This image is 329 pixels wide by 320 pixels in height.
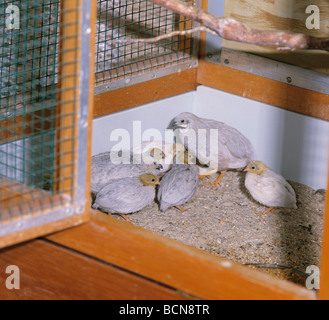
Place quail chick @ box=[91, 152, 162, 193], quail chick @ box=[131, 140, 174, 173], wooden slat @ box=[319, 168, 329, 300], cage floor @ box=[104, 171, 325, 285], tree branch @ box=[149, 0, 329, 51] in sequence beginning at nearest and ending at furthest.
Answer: wooden slat @ box=[319, 168, 329, 300], tree branch @ box=[149, 0, 329, 51], cage floor @ box=[104, 171, 325, 285], quail chick @ box=[91, 152, 162, 193], quail chick @ box=[131, 140, 174, 173]

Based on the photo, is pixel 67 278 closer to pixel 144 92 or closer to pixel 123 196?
pixel 123 196

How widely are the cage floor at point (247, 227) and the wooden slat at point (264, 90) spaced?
39 centimetres

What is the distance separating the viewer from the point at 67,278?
7.41 feet

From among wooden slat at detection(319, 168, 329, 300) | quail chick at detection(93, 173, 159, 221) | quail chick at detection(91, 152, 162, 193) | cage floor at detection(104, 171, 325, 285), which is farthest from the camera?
quail chick at detection(91, 152, 162, 193)

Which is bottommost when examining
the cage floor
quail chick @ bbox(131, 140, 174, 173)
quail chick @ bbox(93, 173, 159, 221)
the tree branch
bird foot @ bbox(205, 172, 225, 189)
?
the cage floor

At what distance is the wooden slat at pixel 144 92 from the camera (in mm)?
3479

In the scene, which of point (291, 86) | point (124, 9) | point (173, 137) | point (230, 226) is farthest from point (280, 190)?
point (124, 9)

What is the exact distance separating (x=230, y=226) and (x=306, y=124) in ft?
2.15

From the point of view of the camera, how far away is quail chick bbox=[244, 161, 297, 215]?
3.34 meters

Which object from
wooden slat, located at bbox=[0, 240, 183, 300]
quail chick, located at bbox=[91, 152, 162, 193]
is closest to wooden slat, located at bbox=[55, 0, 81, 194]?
wooden slat, located at bbox=[0, 240, 183, 300]

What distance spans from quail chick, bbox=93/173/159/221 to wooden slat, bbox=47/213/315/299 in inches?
A: 42.3

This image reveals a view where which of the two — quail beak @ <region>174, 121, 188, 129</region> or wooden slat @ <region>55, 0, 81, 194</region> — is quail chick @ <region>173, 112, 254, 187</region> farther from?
wooden slat @ <region>55, 0, 81, 194</region>

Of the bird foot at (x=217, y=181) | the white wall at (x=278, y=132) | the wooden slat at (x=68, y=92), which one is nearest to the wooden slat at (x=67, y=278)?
the wooden slat at (x=68, y=92)

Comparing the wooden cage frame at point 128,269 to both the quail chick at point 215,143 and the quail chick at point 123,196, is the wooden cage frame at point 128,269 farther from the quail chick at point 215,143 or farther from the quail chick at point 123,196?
the quail chick at point 215,143
